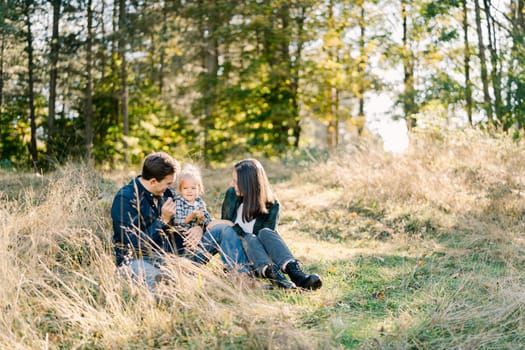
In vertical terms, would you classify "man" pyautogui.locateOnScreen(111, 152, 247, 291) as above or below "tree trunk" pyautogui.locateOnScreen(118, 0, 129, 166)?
below

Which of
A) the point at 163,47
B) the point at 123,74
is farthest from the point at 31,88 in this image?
the point at 163,47

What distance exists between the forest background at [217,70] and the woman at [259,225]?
10.0 meters

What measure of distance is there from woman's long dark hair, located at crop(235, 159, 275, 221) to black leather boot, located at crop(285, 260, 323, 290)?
0.67 meters

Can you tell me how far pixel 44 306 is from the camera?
344 cm

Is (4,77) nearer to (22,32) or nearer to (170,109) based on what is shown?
(22,32)

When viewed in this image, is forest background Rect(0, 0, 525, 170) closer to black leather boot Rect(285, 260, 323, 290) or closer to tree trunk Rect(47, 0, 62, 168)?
tree trunk Rect(47, 0, 62, 168)


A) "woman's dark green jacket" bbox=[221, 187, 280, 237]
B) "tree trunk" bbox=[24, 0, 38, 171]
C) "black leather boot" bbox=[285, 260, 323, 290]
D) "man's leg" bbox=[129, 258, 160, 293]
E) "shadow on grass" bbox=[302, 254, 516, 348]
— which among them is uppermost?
"tree trunk" bbox=[24, 0, 38, 171]

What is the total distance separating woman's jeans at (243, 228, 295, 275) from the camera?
4223 millimetres

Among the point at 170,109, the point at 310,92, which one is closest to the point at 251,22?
the point at 310,92

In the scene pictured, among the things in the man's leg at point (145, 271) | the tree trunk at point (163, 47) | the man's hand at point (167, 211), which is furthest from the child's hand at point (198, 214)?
the tree trunk at point (163, 47)

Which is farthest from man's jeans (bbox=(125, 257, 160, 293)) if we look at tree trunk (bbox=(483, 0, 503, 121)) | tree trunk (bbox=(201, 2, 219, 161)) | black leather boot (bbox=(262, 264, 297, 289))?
tree trunk (bbox=(201, 2, 219, 161))

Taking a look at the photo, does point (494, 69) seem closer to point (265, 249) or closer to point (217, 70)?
point (217, 70)

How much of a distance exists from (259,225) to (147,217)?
3.38 feet

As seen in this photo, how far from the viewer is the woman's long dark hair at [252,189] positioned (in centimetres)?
469
